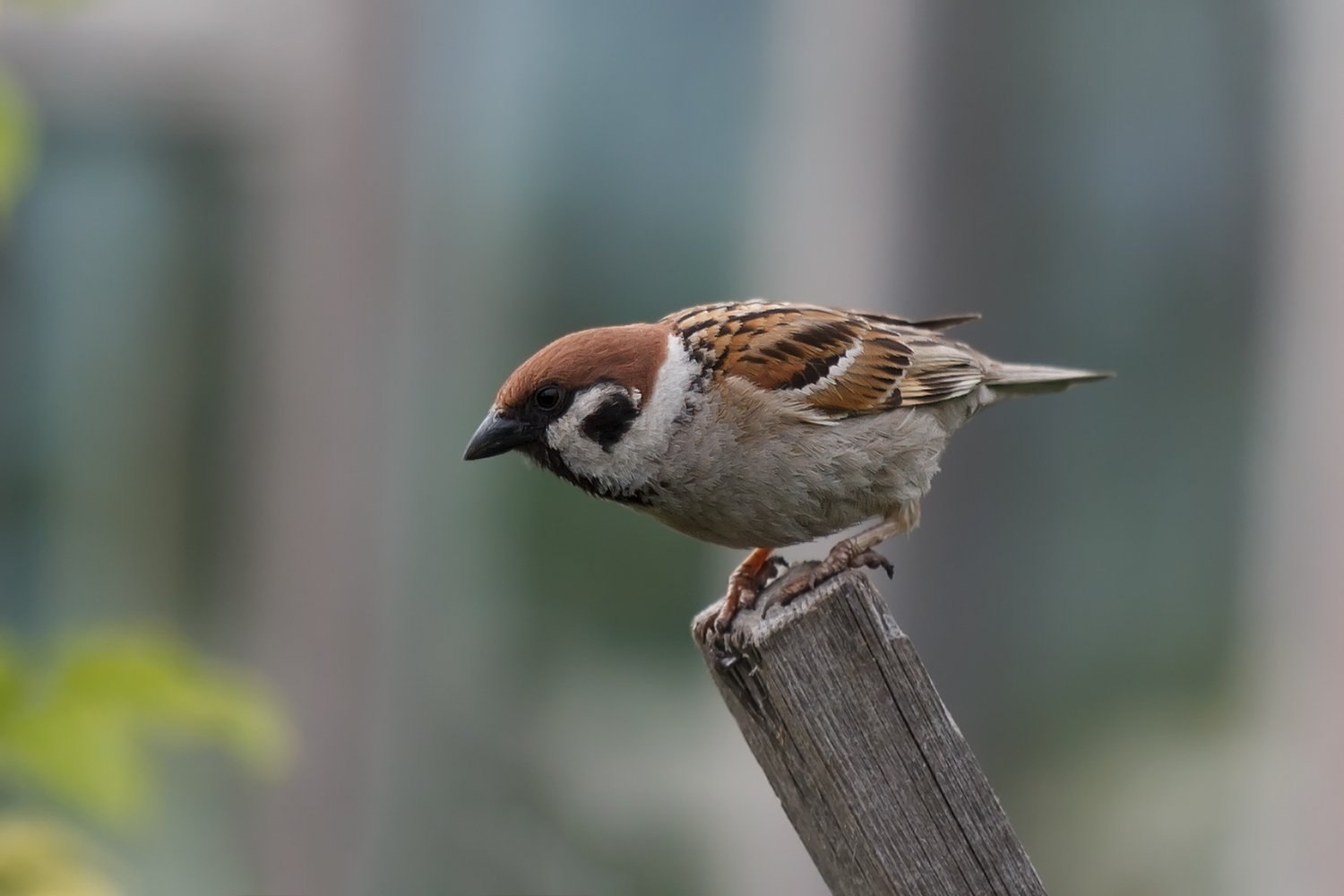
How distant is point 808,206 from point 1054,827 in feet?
7.36

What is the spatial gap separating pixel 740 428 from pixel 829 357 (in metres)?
0.30

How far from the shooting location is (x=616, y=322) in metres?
5.35

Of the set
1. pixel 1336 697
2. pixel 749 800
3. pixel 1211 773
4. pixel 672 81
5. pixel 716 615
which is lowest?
pixel 749 800

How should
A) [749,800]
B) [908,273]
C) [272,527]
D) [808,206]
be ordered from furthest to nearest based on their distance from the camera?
[272,527]
[749,800]
[808,206]
[908,273]

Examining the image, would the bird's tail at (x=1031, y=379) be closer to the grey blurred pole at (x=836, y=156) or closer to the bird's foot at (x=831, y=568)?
the bird's foot at (x=831, y=568)

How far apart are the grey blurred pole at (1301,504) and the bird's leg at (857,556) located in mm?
2383

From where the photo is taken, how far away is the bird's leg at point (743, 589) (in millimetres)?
2029

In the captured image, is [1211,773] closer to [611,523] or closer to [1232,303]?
[1232,303]

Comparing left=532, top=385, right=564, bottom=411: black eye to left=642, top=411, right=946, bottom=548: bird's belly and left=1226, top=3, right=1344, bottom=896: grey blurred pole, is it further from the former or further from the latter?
left=1226, top=3, right=1344, bottom=896: grey blurred pole

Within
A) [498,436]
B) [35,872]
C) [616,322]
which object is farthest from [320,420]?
[35,872]

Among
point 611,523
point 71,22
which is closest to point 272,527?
point 611,523

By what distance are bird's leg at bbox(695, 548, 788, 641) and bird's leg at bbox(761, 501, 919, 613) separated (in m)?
0.08

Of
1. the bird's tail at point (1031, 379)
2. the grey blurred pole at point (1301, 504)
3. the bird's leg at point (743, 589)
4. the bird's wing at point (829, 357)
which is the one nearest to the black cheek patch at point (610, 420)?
the bird's wing at point (829, 357)

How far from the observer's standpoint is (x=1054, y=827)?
485cm
